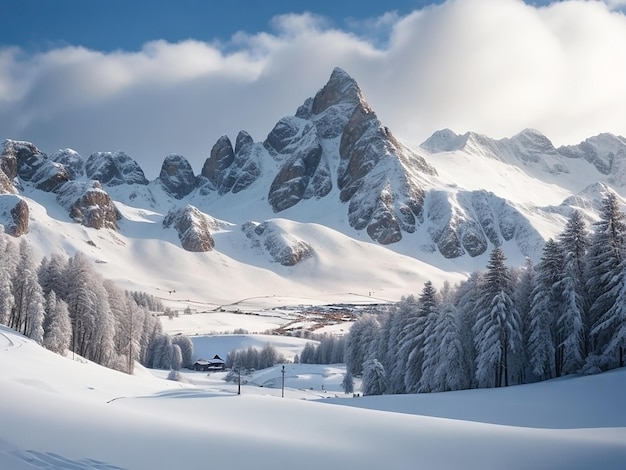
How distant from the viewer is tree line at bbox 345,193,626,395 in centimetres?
3550

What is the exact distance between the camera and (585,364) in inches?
1356

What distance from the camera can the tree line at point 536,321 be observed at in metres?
35.5

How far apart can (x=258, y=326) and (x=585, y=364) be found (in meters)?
136

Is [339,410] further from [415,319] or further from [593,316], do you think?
[415,319]

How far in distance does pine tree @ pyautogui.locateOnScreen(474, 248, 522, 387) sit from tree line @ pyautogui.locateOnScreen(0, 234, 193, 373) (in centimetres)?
3776

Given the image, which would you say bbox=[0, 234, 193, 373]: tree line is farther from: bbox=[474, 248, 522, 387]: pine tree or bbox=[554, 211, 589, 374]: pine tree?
bbox=[554, 211, 589, 374]: pine tree

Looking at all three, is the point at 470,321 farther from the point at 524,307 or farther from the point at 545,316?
the point at 545,316

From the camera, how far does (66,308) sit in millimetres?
51156

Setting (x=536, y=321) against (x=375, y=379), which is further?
(x=375, y=379)

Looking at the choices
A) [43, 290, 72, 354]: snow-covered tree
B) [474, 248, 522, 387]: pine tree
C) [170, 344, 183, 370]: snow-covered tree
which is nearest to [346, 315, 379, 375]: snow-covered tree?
[474, 248, 522, 387]: pine tree

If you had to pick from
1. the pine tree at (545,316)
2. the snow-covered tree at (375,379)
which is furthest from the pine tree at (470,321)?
the snow-covered tree at (375,379)

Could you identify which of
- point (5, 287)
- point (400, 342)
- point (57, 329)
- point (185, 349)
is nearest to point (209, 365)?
point (185, 349)

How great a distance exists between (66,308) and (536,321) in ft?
139

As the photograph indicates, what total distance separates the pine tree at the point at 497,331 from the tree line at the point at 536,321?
0.07 meters
